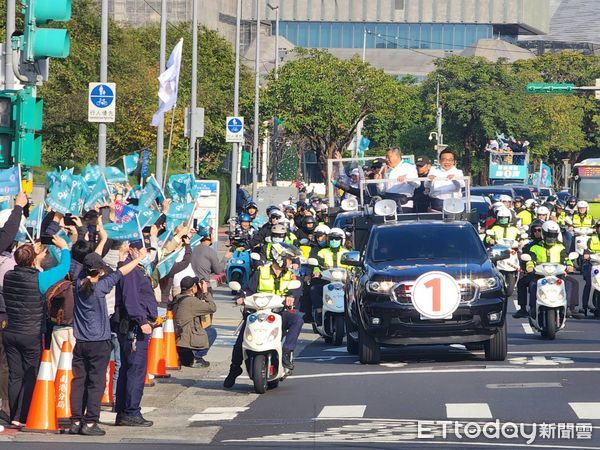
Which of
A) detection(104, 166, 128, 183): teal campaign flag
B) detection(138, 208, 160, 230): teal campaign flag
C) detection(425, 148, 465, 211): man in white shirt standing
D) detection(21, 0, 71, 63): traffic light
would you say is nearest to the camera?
detection(21, 0, 71, 63): traffic light

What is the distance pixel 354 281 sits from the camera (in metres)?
20.7

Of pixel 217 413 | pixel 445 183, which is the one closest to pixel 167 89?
pixel 445 183

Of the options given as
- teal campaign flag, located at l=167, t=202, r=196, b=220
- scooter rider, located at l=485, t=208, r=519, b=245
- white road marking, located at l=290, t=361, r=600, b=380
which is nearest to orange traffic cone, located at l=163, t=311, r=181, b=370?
white road marking, located at l=290, t=361, r=600, b=380

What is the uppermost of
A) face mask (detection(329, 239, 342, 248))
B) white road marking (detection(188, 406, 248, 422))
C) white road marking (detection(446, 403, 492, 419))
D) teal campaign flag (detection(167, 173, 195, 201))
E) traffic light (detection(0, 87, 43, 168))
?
traffic light (detection(0, 87, 43, 168))

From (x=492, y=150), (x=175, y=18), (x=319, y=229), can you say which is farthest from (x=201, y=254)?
(x=175, y=18)

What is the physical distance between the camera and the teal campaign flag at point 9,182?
15023 millimetres

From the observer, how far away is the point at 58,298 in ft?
46.1

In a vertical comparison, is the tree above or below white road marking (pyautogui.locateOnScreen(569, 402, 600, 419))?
above

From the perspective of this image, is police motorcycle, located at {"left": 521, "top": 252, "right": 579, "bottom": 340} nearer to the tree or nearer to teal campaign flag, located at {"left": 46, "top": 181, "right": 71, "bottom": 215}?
teal campaign flag, located at {"left": 46, "top": 181, "right": 71, "bottom": 215}

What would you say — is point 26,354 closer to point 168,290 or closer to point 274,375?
point 274,375

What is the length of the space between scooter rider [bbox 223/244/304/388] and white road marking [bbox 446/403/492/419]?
300 cm

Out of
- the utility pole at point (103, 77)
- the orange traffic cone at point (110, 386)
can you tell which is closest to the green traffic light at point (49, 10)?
the orange traffic cone at point (110, 386)

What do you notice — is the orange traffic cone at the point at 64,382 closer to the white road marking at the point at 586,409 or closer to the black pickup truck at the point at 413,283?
the white road marking at the point at 586,409

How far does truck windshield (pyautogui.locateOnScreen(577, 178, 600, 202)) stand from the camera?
Answer: 184ft
